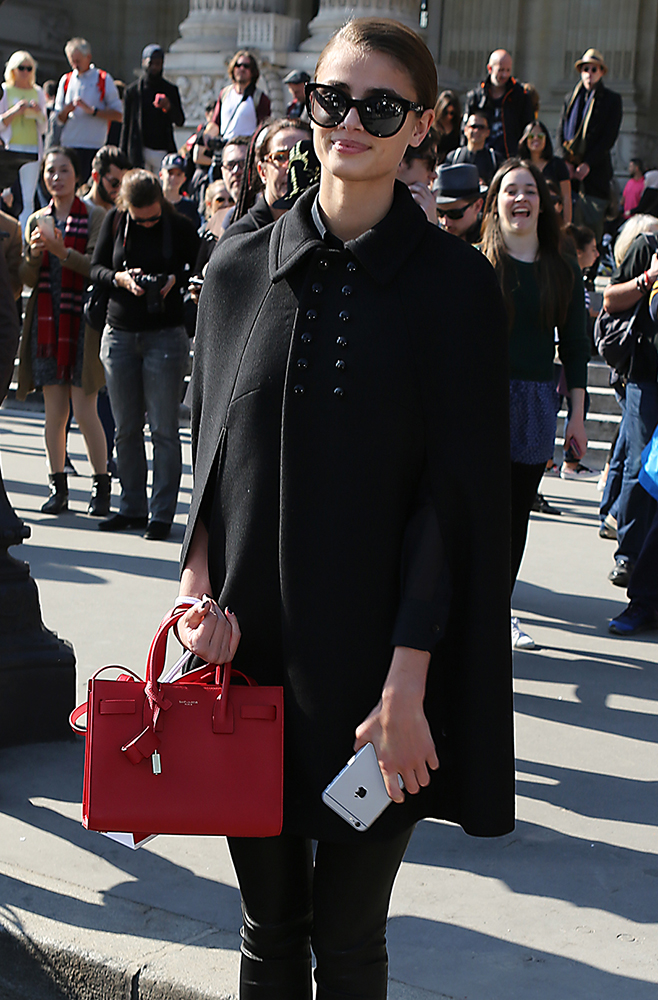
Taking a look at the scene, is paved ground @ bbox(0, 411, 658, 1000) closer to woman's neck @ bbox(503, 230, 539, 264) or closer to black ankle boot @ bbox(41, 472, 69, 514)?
woman's neck @ bbox(503, 230, 539, 264)

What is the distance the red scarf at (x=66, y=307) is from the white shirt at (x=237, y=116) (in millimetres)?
5625

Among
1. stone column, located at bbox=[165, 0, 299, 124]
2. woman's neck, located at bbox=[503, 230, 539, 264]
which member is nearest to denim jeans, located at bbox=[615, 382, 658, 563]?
woman's neck, located at bbox=[503, 230, 539, 264]

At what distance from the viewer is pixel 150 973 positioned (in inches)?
120

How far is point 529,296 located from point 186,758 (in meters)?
3.90

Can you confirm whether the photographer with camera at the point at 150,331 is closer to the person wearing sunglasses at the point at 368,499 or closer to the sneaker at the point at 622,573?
the sneaker at the point at 622,573

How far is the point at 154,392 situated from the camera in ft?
26.5

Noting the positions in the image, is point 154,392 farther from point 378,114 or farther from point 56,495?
point 378,114

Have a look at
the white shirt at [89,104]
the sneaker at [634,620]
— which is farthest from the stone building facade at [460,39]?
the sneaker at [634,620]

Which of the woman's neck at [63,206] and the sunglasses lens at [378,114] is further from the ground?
A: the sunglasses lens at [378,114]

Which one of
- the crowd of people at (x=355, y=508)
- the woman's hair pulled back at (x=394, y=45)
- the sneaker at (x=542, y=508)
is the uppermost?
the woman's hair pulled back at (x=394, y=45)

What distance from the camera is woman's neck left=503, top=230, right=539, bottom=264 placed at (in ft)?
18.5

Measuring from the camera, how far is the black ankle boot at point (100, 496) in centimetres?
861

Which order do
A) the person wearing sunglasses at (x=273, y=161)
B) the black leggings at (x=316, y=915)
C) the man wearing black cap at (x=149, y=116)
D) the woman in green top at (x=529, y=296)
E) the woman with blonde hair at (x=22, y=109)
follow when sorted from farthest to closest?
the man wearing black cap at (x=149, y=116)
the woman with blonde hair at (x=22, y=109)
the woman in green top at (x=529, y=296)
the person wearing sunglasses at (x=273, y=161)
the black leggings at (x=316, y=915)

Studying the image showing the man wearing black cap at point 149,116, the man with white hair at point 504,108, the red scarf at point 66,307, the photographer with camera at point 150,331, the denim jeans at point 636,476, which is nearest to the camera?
the denim jeans at point 636,476
